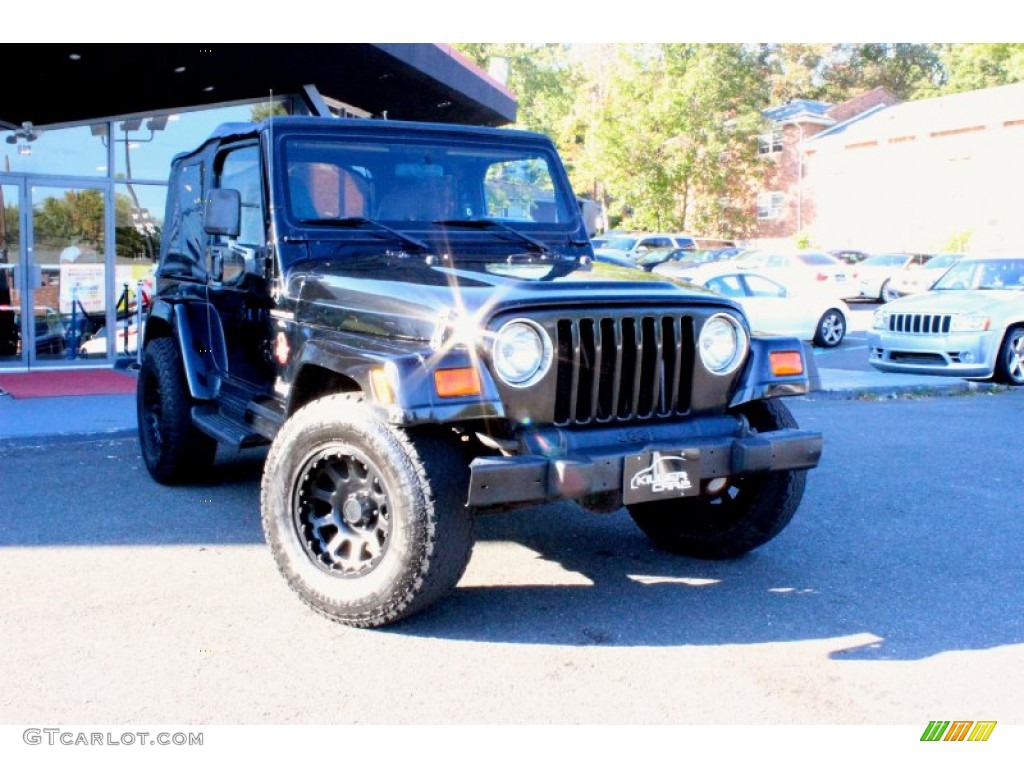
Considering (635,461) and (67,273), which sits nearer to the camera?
(635,461)

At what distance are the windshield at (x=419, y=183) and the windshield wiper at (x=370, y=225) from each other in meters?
0.02

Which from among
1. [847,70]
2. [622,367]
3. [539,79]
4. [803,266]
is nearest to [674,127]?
[803,266]

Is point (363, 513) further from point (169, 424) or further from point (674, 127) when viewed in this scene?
point (674, 127)

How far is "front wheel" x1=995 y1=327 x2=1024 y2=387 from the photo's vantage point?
12.1 metres

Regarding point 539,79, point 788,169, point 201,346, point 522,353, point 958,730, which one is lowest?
point 958,730

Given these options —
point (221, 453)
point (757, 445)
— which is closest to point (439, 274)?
point (757, 445)

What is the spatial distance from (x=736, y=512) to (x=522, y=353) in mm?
1534

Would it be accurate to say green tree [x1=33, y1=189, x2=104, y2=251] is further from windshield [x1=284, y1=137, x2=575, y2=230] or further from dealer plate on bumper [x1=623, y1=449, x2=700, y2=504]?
dealer plate on bumper [x1=623, y1=449, x2=700, y2=504]

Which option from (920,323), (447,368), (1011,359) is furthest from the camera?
(920,323)

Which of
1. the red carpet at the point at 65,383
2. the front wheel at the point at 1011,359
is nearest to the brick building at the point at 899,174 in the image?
the front wheel at the point at 1011,359

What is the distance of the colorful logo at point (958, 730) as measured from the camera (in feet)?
11.0

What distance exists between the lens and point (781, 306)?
16312mm

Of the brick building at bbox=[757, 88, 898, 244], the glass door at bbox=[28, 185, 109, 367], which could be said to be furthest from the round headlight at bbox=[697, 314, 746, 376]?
the brick building at bbox=[757, 88, 898, 244]

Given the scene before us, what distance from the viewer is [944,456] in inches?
311
